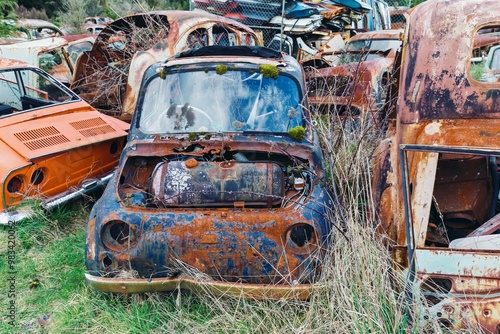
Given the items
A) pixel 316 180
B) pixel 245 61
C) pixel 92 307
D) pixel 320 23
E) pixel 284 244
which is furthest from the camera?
pixel 320 23

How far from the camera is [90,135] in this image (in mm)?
4832

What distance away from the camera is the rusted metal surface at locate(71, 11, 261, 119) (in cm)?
603

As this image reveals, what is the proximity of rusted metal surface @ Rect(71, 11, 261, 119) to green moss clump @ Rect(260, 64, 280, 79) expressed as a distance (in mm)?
2554

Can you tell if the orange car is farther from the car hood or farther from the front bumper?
the front bumper

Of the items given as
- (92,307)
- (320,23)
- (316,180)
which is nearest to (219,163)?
(316,180)

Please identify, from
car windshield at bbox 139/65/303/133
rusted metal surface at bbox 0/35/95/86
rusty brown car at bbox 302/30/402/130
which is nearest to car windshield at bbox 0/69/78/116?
rusted metal surface at bbox 0/35/95/86

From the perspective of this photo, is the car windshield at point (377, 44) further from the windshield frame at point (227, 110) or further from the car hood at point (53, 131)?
the car hood at point (53, 131)

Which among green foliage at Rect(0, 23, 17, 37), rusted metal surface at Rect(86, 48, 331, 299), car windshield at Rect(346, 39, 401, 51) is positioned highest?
green foliage at Rect(0, 23, 17, 37)

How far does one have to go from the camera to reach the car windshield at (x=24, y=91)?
208 inches

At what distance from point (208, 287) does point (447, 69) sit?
194 centimetres

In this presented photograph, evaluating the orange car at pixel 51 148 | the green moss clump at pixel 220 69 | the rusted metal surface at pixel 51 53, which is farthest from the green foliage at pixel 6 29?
the green moss clump at pixel 220 69

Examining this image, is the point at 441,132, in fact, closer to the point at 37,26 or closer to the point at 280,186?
the point at 280,186

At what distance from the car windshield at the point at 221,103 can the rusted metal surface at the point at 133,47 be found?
218 cm

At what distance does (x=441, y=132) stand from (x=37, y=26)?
37.8ft
